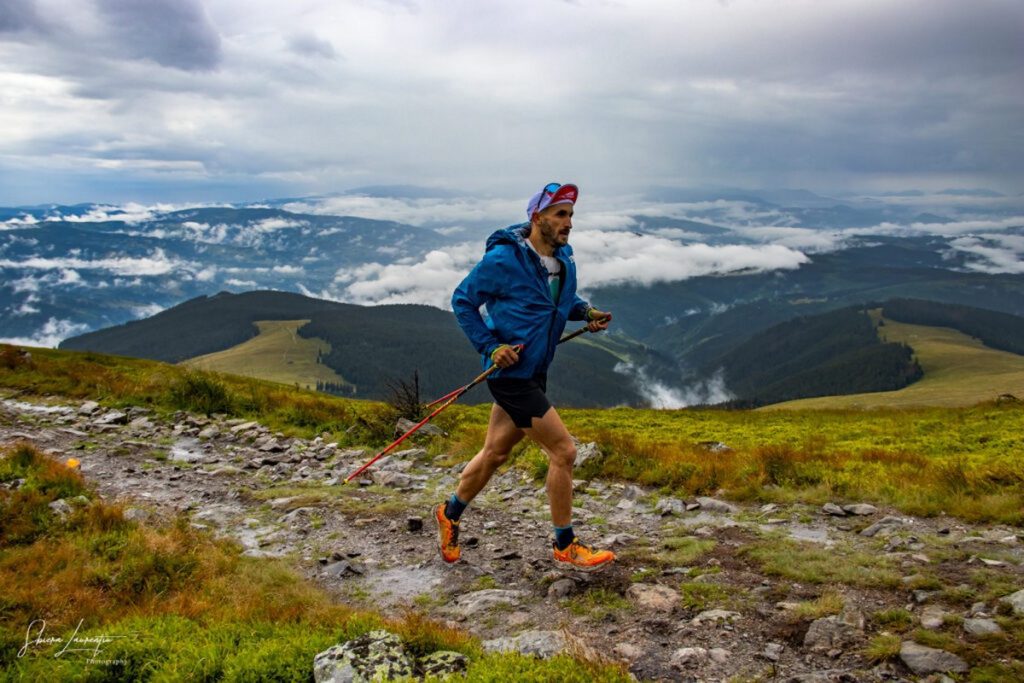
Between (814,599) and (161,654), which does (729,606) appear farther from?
(161,654)

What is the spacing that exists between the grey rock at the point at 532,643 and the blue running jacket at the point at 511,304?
2.45 meters

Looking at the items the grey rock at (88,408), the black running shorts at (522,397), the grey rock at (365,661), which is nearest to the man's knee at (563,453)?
the black running shorts at (522,397)

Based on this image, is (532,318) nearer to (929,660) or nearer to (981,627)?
(929,660)

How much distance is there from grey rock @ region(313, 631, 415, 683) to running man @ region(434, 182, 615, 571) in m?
2.54

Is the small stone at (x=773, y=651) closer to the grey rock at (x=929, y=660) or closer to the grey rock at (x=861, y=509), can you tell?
the grey rock at (x=929, y=660)

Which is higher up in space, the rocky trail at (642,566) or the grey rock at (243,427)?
the rocky trail at (642,566)

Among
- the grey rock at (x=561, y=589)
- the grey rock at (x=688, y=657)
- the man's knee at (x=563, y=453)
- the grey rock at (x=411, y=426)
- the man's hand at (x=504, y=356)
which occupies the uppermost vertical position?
the man's hand at (x=504, y=356)

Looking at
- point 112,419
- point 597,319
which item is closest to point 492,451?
point 597,319

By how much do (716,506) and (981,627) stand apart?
422 centimetres

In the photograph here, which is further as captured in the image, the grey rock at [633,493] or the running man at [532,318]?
the grey rock at [633,493]

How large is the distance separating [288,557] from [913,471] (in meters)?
9.44

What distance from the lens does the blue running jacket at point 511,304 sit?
6164mm

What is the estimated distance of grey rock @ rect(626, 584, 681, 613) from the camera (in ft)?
18.3

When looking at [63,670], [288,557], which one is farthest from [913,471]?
[63,670]
